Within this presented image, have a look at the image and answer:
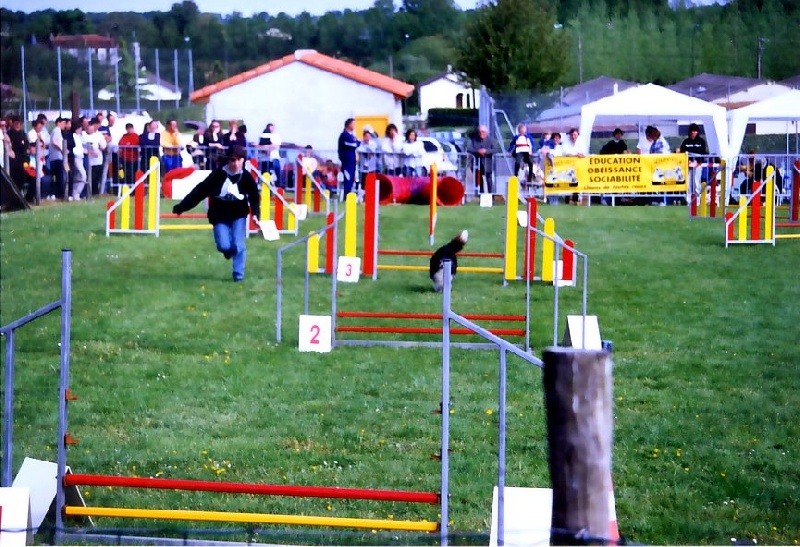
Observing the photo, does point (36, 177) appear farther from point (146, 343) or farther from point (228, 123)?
point (146, 343)

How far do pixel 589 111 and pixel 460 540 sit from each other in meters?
3.17

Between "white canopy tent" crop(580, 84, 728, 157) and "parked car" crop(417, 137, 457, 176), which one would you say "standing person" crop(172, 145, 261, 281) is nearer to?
"parked car" crop(417, 137, 457, 176)

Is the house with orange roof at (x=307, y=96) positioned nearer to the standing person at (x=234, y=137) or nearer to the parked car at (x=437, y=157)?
the standing person at (x=234, y=137)

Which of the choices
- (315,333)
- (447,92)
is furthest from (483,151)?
(315,333)

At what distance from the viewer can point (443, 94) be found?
7117 millimetres

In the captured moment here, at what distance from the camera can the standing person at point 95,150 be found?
12.9 meters

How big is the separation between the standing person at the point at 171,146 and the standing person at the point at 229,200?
1.82m

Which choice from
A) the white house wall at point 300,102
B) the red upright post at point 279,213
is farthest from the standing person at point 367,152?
the red upright post at point 279,213

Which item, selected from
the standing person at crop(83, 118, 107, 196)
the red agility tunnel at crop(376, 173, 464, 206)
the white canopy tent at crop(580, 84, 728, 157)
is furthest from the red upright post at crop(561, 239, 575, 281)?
the standing person at crop(83, 118, 107, 196)

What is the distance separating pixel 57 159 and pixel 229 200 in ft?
13.6

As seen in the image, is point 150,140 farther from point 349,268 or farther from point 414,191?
point 349,268

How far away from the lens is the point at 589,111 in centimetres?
691

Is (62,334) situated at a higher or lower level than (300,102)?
lower

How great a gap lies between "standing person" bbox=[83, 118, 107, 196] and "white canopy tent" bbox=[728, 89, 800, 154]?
285 inches
